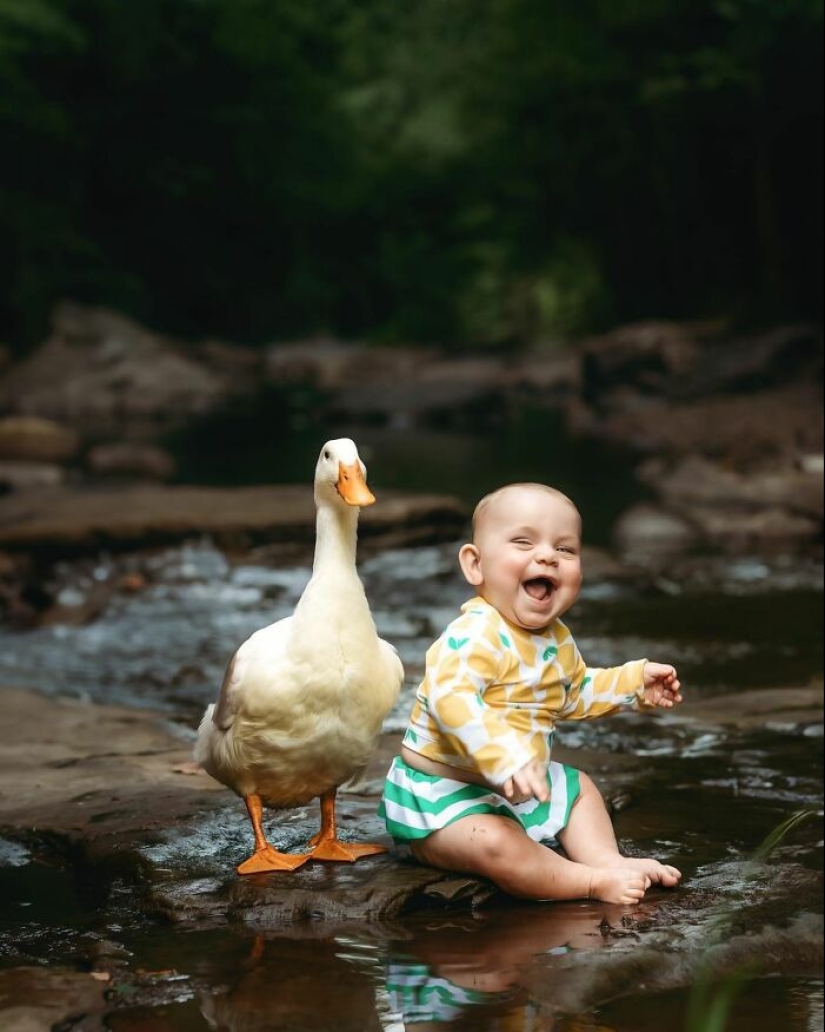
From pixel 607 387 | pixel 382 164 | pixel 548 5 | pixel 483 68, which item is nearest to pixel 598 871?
pixel 607 387

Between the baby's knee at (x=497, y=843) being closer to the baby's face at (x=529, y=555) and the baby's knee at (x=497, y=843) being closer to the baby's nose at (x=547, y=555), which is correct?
the baby's face at (x=529, y=555)

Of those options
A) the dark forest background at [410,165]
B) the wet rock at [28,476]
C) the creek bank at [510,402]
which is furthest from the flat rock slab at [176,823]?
the dark forest background at [410,165]

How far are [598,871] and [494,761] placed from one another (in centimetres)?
37

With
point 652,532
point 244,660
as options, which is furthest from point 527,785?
point 652,532

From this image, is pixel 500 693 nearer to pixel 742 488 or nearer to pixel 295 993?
pixel 295 993

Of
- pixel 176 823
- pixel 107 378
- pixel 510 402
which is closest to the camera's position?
pixel 176 823

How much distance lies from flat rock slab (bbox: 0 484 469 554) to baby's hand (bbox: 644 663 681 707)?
18.9 feet

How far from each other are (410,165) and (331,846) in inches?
1273

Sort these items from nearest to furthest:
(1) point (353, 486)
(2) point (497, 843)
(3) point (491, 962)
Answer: (3) point (491, 962) → (2) point (497, 843) → (1) point (353, 486)

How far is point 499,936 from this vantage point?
2.93m

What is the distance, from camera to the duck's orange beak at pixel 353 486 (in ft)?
10.6

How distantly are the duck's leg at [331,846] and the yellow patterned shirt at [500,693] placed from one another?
0.28 m

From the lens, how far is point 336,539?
3.34 meters

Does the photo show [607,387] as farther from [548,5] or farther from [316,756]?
[316,756]
